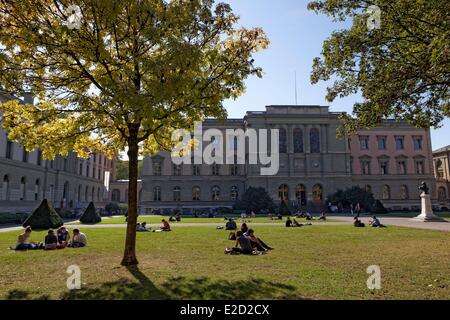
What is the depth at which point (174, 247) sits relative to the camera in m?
14.6

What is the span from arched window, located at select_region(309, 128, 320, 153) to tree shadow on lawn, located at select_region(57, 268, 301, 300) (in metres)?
55.8

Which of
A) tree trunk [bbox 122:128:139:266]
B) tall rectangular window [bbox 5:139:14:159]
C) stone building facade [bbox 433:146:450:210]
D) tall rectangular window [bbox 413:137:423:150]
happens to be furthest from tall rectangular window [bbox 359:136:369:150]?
tree trunk [bbox 122:128:139:266]

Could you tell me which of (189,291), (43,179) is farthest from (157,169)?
(189,291)

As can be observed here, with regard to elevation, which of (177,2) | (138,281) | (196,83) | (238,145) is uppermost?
(238,145)

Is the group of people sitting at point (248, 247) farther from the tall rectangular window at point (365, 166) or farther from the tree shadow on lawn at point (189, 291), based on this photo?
the tall rectangular window at point (365, 166)

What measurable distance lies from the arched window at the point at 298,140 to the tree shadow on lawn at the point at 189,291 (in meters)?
54.5

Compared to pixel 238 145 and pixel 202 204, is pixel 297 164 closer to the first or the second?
pixel 238 145

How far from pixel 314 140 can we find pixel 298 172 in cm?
712

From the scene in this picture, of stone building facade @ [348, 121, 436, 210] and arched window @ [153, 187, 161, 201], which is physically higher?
stone building facade @ [348, 121, 436, 210]

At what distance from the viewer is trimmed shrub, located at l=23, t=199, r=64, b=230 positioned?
23.8 meters

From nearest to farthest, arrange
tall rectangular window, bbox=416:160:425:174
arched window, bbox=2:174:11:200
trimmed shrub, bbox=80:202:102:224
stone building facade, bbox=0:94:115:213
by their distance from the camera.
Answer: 1. trimmed shrub, bbox=80:202:102:224
2. arched window, bbox=2:174:11:200
3. stone building facade, bbox=0:94:115:213
4. tall rectangular window, bbox=416:160:425:174

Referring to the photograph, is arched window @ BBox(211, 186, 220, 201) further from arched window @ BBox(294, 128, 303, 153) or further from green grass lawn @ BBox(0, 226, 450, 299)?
green grass lawn @ BBox(0, 226, 450, 299)
